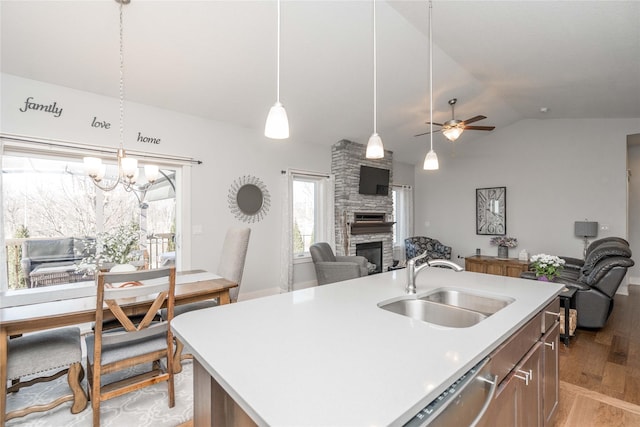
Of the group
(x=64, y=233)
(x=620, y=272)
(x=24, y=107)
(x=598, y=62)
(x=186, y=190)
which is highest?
(x=598, y=62)

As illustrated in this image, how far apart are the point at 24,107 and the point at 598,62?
5.91 m

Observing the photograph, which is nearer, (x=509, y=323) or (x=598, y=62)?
(x=509, y=323)

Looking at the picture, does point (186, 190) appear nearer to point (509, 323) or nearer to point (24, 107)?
point (24, 107)

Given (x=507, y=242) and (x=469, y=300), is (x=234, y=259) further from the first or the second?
(x=507, y=242)

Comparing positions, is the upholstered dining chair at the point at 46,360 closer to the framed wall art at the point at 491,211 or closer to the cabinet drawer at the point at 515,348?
the cabinet drawer at the point at 515,348

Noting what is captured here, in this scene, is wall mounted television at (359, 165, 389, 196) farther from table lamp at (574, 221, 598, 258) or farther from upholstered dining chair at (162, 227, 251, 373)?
table lamp at (574, 221, 598, 258)

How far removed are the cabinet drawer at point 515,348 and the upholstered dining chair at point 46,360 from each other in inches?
95.1

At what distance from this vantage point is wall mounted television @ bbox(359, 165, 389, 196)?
592 centimetres

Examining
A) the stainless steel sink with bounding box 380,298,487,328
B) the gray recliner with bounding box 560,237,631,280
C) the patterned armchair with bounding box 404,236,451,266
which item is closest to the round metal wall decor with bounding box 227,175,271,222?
the stainless steel sink with bounding box 380,298,487,328

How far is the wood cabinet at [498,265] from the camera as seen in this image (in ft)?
17.7

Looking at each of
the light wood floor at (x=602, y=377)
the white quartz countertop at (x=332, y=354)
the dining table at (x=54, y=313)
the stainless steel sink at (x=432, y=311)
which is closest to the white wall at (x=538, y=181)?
the light wood floor at (x=602, y=377)

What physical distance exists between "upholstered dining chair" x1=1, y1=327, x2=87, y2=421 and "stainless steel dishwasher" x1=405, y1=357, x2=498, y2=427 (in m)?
2.24

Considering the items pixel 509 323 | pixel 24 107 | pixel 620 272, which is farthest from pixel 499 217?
pixel 24 107

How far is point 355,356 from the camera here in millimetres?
939
